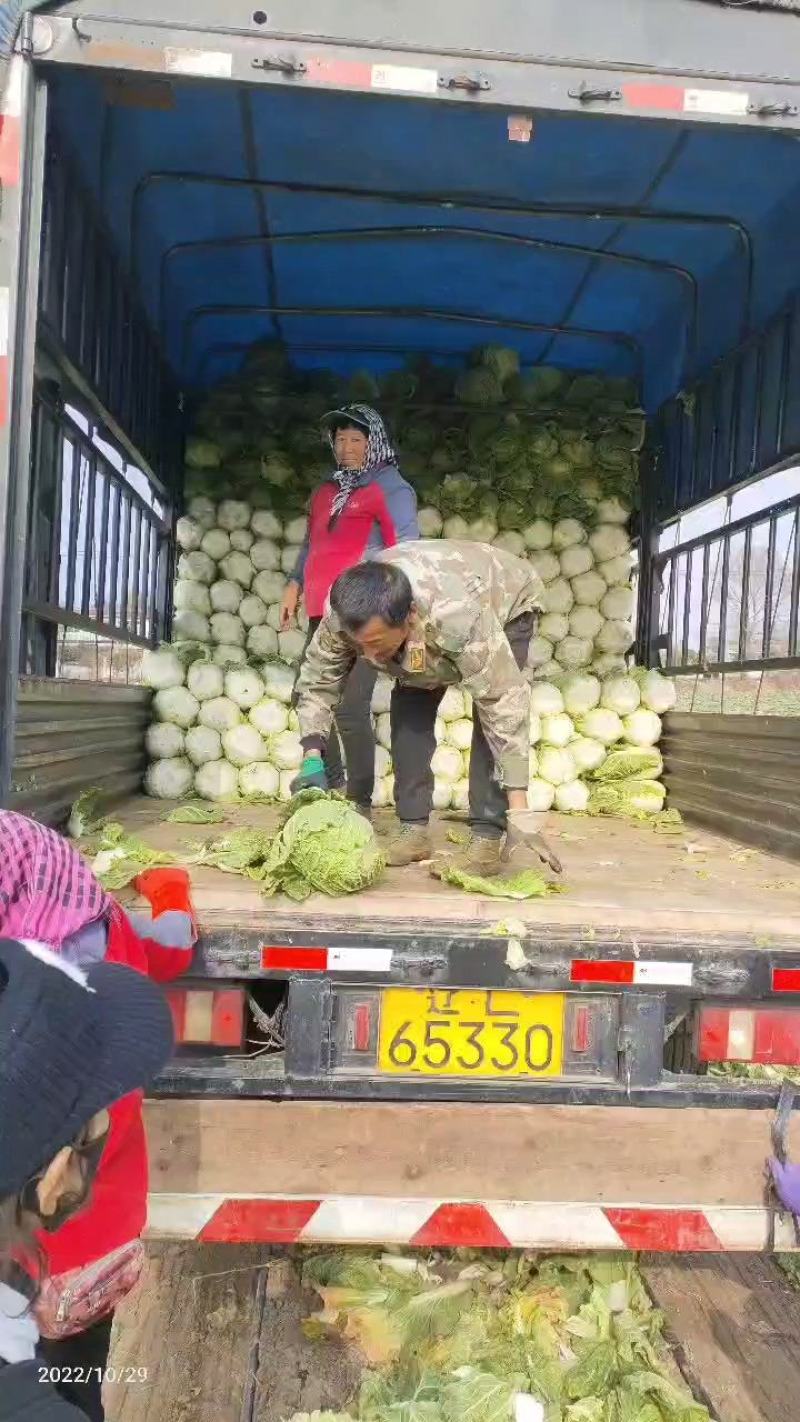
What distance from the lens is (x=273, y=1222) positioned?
229cm

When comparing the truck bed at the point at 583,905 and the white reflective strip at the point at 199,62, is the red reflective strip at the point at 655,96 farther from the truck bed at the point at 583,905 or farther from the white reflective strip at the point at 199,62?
the truck bed at the point at 583,905

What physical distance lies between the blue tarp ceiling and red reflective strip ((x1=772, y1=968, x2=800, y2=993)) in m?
2.07

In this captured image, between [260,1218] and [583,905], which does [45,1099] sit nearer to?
[260,1218]

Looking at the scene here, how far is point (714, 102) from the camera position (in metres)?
2.62

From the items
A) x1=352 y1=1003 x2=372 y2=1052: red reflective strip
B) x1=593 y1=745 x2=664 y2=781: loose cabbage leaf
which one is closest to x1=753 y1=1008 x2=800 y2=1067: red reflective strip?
x1=352 y1=1003 x2=372 y2=1052: red reflective strip

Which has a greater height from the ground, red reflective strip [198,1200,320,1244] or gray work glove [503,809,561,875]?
gray work glove [503,809,561,875]

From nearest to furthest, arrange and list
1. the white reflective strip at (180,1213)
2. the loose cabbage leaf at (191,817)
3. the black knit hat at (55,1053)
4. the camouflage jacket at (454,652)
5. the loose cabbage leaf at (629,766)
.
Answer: the black knit hat at (55,1053)
the white reflective strip at (180,1213)
the camouflage jacket at (454,652)
the loose cabbage leaf at (191,817)
the loose cabbage leaf at (629,766)

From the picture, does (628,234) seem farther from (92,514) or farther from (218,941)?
(218,941)

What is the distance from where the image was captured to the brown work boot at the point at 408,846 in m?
3.24

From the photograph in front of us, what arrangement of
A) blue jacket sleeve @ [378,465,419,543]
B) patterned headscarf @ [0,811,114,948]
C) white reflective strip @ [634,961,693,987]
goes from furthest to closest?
blue jacket sleeve @ [378,465,419,543] < white reflective strip @ [634,961,693,987] < patterned headscarf @ [0,811,114,948]

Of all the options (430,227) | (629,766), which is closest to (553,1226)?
(629,766)

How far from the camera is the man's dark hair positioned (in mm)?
2936

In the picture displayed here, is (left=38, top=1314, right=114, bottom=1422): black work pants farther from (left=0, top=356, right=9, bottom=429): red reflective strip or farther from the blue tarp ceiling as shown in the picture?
the blue tarp ceiling

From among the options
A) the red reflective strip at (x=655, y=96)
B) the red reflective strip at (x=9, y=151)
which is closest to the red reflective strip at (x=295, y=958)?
the red reflective strip at (x=9, y=151)
